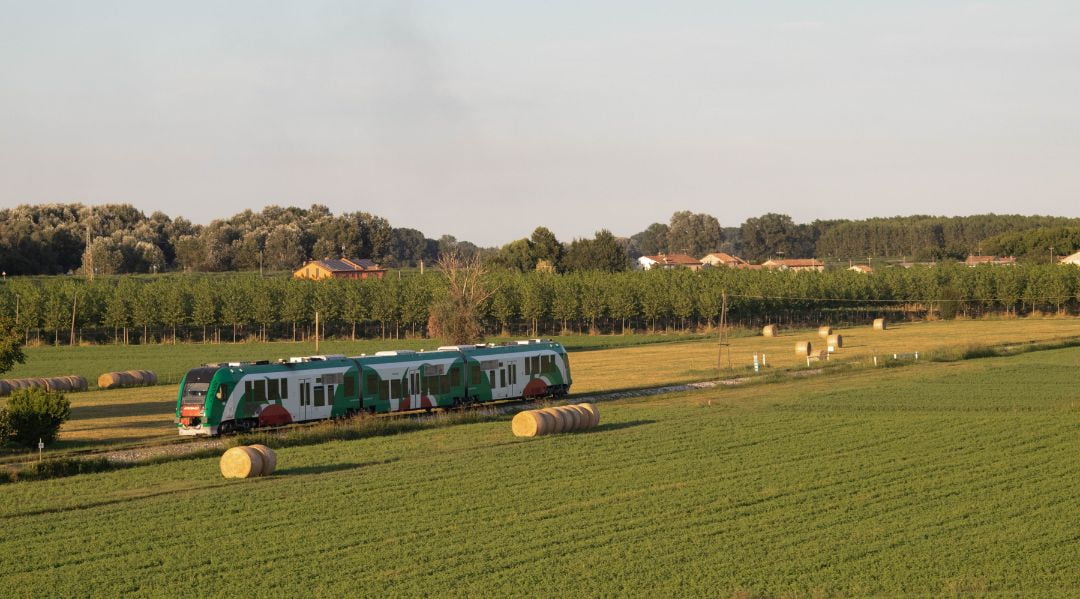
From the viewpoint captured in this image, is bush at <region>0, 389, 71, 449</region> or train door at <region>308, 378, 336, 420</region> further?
train door at <region>308, 378, 336, 420</region>

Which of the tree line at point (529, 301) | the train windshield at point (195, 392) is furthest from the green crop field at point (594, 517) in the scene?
the tree line at point (529, 301)

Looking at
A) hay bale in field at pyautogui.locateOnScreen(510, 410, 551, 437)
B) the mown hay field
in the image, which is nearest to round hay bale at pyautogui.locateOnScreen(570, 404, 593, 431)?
hay bale in field at pyautogui.locateOnScreen(510, 410, 551, 437)

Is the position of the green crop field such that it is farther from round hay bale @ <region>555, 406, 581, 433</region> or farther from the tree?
the tree

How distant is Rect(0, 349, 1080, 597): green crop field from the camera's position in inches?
906

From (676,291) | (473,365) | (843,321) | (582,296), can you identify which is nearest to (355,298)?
(582,296)

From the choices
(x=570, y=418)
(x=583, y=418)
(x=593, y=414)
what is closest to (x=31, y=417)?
(x=570, y=418)

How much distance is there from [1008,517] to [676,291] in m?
95.8

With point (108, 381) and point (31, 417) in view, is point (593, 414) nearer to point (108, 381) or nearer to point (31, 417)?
point (31, 417)

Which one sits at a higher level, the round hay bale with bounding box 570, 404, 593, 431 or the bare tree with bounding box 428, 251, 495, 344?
the bare tree with bounding box 428, 251, 495, 344

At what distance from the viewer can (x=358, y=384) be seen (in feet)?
165

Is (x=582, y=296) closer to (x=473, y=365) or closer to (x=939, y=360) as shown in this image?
(x=939, y=360)

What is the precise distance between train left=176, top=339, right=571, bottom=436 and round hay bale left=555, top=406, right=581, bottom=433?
9.43 metres

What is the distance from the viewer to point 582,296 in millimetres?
123625

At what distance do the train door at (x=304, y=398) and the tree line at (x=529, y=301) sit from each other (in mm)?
56745
